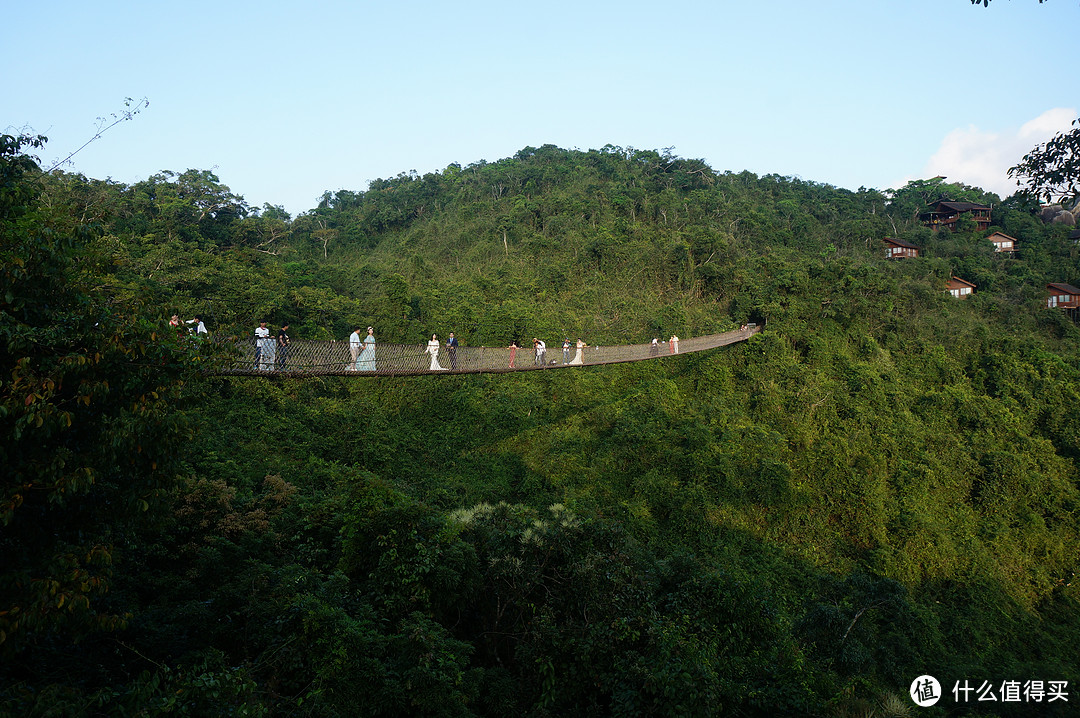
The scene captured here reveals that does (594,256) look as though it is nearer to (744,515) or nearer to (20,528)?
(744,515)

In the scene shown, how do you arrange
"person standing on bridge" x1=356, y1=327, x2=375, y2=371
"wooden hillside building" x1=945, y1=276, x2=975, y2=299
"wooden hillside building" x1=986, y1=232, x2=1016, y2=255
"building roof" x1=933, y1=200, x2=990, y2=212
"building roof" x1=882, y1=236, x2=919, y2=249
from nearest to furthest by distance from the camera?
"person standing on bridge" x1=356, y1=327, x2=375, y2=371
"wooden hillside building" x1=945, y1=276, x2=975, y2=299
"building roof" x1=882, y1=236, x2=919, y2=249
"wooden hillside building" x1=986, y1=232, x2=1016, y2=255
"building roof" x1=933, y1=200, x2=990, y2=212

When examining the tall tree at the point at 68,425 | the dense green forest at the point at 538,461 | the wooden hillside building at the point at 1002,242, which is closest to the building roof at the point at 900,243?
the dense green forest at the point at 538,461

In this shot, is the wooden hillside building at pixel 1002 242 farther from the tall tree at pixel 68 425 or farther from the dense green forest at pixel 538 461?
the tall tree at pixel 68 425

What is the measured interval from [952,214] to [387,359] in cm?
2533

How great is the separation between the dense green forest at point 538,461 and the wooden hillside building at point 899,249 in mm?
403

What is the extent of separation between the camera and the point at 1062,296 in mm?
19109

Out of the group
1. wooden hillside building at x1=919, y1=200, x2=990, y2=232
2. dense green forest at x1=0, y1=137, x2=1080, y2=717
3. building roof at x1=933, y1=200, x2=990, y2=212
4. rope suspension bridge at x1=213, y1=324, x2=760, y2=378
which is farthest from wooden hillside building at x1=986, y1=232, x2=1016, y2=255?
rope suspension bridge at x1=213, y1=324, x2=760, y2=378

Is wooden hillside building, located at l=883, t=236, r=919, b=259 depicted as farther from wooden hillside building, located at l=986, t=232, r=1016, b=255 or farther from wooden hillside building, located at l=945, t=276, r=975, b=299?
wooden hillside building, located at l=986, t=232, r=1016, b=255

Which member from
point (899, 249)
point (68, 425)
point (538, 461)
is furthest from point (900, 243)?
point (68, 425)

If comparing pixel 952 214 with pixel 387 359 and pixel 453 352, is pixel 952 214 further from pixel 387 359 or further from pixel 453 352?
pixel 387 359

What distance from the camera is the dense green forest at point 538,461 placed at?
3.47 m

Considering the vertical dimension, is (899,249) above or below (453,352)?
above

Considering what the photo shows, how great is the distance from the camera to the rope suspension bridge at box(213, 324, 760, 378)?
5844mm

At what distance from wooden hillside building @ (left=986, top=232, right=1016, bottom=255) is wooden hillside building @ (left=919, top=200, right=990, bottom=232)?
838mm
